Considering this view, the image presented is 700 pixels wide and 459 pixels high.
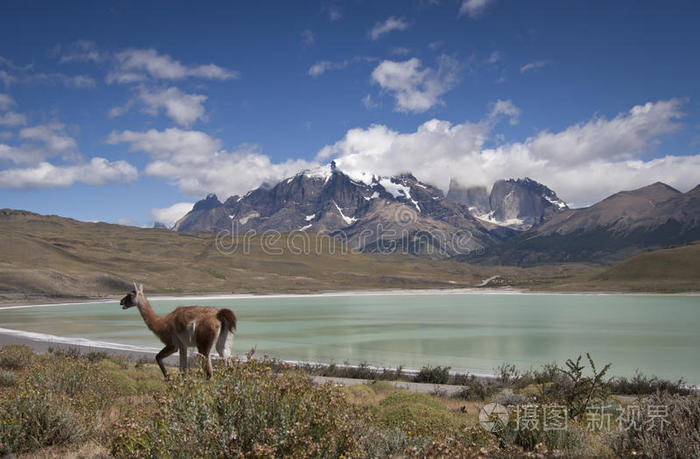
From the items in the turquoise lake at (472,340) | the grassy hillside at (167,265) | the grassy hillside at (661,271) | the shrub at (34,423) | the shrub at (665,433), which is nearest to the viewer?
the shrub at (665,433)

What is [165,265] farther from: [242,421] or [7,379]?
[242,421]

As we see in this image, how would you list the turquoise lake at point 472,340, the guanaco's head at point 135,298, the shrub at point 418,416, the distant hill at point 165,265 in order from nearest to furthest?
the shrub at point 418,416
the guanaco's head at point 135,298
the turquoise lake at point 472,340
the distant hill at point 165,265

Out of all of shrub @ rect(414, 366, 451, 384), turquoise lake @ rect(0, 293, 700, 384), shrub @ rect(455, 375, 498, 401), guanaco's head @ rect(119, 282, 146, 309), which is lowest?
turquoise lake @ rect(0, 293, 700, 384)

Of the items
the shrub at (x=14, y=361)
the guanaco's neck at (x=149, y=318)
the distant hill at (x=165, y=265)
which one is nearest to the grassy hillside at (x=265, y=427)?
the guanaco's neck at (x=149, y=318)

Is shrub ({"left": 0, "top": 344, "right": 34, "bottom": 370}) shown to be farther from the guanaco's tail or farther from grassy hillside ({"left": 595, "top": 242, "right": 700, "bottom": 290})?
grassy hillside ({"left": 595, "top": 242, "right": 700, "bottom": 290})

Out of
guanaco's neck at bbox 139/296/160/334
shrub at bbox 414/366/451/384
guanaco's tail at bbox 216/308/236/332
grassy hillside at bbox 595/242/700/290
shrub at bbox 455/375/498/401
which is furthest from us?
grassy hillside at bbox 595/242/700/290

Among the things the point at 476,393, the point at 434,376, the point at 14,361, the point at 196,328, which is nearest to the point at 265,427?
the point at 196,328

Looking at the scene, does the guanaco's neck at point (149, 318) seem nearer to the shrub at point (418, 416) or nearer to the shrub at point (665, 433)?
the shrub at point (418, 416)

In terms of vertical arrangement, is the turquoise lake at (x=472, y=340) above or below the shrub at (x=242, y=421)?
below

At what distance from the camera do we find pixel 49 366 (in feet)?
30.5

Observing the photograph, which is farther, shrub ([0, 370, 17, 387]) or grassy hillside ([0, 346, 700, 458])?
shrub ([0, 370, 17, 387])

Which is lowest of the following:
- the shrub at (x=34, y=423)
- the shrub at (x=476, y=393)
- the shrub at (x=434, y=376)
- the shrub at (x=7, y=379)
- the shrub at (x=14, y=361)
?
the shrub at (x=434, y=376)

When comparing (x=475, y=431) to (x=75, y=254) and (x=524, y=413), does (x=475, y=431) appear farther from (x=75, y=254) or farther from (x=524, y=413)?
(x=75, y=254)

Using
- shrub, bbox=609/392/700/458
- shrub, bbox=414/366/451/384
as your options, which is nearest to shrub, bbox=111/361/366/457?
shrub, bbox=609/392/700/458
